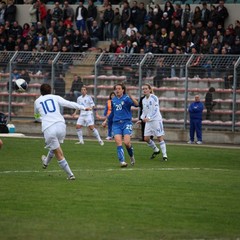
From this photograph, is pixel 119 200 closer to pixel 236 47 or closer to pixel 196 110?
pixel 196 110

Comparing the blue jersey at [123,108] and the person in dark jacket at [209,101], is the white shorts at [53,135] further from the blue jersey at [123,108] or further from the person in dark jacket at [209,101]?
the person in dark jacket at [209,101]

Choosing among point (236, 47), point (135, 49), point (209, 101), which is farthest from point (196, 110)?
point (135, 49)

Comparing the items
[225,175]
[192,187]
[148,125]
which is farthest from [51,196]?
[148,125]

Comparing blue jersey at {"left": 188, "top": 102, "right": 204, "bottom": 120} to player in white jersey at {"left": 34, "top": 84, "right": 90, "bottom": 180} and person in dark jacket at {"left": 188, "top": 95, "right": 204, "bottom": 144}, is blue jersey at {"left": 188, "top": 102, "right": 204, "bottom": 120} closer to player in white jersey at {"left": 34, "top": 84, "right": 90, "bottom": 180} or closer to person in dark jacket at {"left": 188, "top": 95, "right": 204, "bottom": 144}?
person in dark jacket at {"left": 188, "top": 95, "right": 204, "bottom": 144}

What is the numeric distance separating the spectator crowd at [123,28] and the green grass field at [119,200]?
1197 cm

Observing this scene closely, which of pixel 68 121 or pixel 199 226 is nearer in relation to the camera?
pixel 199 226

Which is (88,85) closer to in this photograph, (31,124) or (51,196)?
(31,124)

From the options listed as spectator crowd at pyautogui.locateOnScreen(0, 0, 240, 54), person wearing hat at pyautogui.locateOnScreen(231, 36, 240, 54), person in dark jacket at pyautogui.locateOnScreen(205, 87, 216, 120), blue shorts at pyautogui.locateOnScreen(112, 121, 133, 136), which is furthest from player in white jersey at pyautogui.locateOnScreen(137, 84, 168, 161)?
person wearing hat at pyautogui.locateOnScreen(231, 36, 240, 54)

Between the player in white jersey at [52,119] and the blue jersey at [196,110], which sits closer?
the player in white jersey at [52,119]

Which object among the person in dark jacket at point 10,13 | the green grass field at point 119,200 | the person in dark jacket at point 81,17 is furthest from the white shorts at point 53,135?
the person in dark jacket at point 10,13

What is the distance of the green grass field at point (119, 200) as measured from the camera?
500 inches

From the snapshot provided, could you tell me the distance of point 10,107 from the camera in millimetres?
40469

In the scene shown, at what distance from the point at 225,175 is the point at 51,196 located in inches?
244

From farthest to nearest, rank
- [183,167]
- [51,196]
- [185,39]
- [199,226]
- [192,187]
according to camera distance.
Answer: [185,39] < [183,167] < [192,187] < [51,196] < [199,226]
